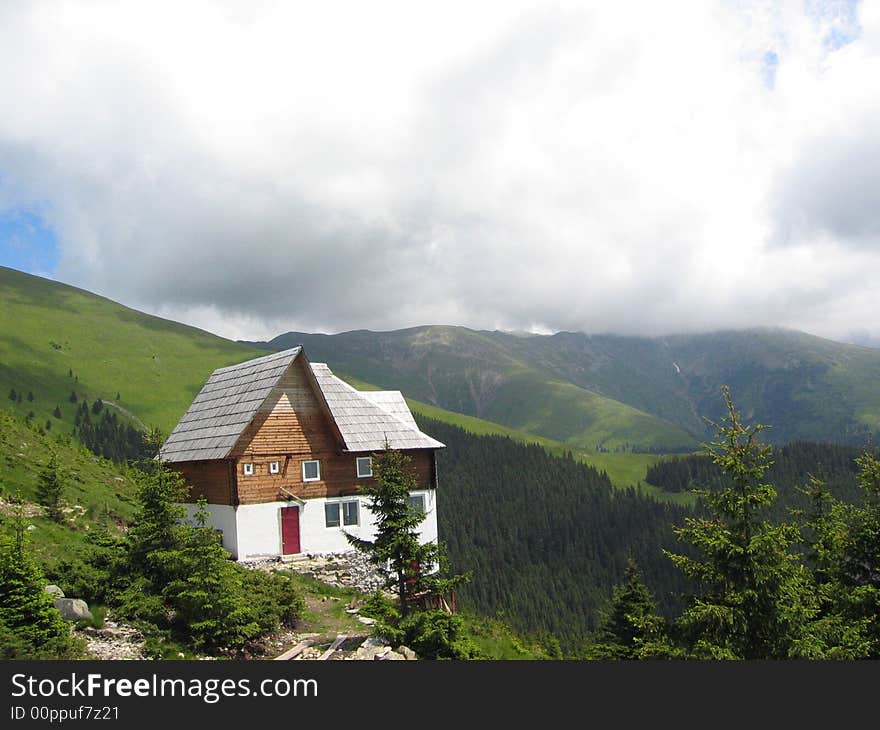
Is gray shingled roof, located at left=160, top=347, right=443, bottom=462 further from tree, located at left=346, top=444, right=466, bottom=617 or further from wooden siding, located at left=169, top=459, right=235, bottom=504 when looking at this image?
tree, located at left=346, top=444, right=466, bottom=617

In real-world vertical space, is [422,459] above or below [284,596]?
above

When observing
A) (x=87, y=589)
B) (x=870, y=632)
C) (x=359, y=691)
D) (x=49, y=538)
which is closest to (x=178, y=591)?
(x=87, y=589)

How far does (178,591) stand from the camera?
1952 cm

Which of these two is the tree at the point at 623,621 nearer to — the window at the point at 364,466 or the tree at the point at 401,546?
the tree at the point at 401,546

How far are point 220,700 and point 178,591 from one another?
9.64 meters

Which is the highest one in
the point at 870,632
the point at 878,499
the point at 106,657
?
the point at 878,499

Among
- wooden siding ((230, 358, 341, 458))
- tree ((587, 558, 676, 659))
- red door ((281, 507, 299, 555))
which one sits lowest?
tree ((587, 558, 676, 659))

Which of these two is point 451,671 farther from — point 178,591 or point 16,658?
point 178,591

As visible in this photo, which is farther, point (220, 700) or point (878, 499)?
point (878, 499)

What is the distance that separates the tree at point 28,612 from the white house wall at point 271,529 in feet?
62.3

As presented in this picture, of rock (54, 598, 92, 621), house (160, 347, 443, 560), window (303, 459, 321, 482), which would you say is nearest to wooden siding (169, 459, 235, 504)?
house (160, 347, 443, 560)

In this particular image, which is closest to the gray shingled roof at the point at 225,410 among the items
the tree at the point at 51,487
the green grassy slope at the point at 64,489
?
the green grassy slope at the point at 64,489

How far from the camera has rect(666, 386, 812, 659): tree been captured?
52.9 ft

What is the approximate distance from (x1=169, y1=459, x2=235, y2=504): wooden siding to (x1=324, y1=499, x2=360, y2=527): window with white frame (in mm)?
5717
